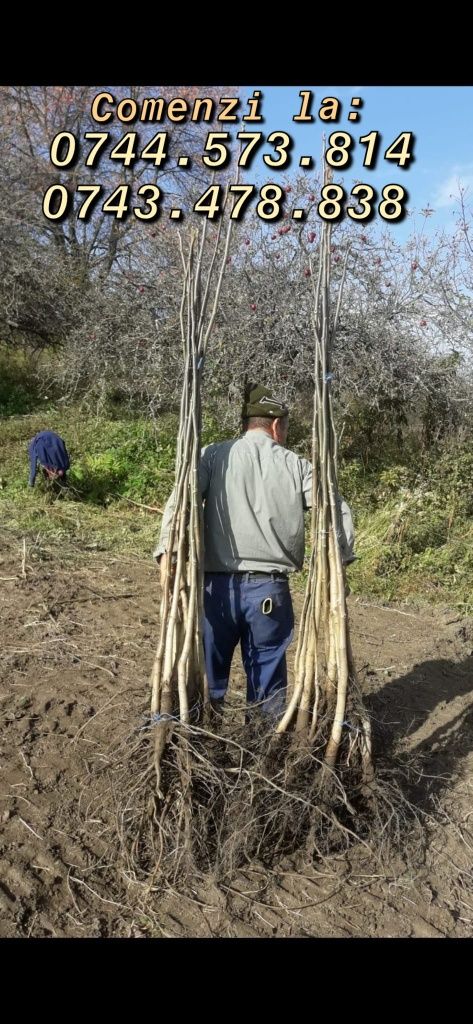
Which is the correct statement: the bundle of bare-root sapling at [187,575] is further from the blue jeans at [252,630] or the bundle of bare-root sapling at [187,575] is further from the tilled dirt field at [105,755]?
the tilled dirt field at [105,755]

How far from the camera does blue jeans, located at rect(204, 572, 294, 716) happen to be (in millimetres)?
3412

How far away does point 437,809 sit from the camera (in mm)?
3539

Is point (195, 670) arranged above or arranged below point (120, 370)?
below

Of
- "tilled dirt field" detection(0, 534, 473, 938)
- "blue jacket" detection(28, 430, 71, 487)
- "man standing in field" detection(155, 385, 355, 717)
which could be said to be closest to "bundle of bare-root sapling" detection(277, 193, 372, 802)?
"man standing in field" detection(155, 385, 355, 717)

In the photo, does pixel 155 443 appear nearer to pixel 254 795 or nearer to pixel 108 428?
pixel 108 428

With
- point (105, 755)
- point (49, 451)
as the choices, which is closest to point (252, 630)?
point (105, 755)

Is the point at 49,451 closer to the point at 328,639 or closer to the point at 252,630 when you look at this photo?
the point at 252,630

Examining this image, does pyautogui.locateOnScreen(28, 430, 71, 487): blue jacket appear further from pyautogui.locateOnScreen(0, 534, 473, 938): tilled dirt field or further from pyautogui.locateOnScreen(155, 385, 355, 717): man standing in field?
pyautogui.locateOnScreen(155, 385, 355, 717): man standing in field

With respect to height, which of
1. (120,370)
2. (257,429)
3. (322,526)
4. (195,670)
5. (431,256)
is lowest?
(195,670)

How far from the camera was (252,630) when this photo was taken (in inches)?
136

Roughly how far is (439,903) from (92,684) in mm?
2213

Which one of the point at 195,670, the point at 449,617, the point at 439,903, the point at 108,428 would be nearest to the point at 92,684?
the point at 195,670

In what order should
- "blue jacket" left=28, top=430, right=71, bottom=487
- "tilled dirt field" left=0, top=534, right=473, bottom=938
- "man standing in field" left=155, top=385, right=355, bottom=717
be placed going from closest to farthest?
"tilled dirt field" left=0, top=534, right=473, bottom=938 < "man standing in field" left=155, top=385, right=355, bottom=717 < "blue jacket" left=28, top=430, right=71, bottom=487

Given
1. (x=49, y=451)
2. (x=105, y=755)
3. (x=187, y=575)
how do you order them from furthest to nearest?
(x=49, y=451), (x=105, y=755), (x=187, y=575)
